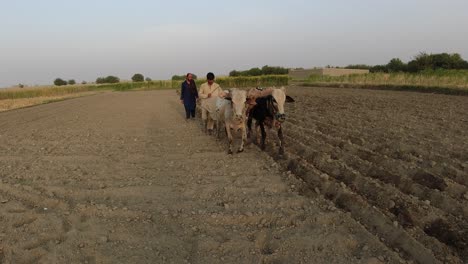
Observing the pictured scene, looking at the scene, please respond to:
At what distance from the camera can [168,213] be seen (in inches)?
197

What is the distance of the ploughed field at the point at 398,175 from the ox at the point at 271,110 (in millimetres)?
569

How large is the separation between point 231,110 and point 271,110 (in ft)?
3.15

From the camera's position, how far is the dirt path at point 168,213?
3947 mm

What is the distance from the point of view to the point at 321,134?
389 inches

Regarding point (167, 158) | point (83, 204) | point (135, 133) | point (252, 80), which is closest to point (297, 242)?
point (83, 204)

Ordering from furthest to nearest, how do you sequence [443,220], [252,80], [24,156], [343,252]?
[252,80], [24,156], [443,220], [343,252]

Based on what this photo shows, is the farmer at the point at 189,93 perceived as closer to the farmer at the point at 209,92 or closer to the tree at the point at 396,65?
the farmer at the point at 209,92

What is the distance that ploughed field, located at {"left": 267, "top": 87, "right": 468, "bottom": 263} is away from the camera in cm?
413

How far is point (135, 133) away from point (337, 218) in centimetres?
834

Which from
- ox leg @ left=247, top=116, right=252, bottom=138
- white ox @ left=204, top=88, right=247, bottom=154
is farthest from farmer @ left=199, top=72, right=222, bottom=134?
ox leg @ left=247, top=116, right=252, bottom=138

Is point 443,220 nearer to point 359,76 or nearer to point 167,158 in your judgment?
point 167,158

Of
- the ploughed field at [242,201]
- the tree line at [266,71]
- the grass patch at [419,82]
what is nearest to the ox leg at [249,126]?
the ploughed field at [242,201]

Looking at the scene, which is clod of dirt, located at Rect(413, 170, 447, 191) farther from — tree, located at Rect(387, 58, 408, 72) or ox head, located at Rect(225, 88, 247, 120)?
tree, located at Rect(387, 58, 408, 72)

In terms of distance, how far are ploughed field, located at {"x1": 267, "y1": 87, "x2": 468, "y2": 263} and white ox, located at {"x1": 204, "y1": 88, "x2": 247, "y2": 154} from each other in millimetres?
889
